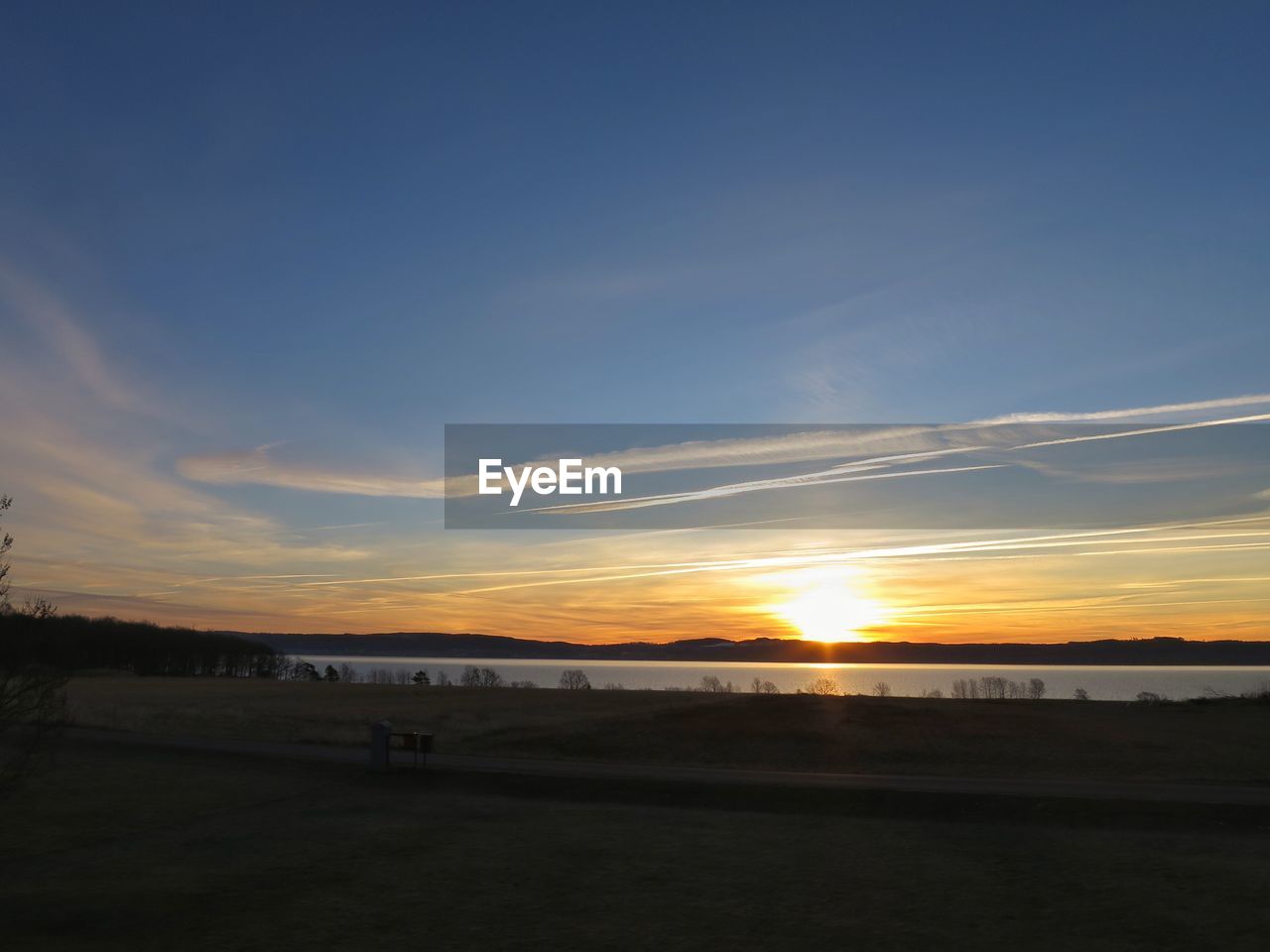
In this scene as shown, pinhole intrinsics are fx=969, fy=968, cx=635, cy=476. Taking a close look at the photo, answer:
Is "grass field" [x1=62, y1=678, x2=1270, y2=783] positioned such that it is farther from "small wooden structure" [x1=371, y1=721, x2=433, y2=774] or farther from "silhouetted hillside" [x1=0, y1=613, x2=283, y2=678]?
"silhouetted hillside" [x1=0, y1=613, x2=283, y2=678]

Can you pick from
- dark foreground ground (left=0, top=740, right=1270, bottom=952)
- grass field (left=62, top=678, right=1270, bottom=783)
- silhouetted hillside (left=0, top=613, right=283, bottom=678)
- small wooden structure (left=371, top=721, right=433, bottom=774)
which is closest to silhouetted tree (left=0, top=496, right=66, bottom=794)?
dark foreground ground (left=0, top=740, right=1270, bottom=952)

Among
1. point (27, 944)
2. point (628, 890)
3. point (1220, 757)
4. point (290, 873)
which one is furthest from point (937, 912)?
point (1220, 757)

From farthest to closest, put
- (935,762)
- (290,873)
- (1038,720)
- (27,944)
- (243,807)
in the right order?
(1038,720) → (935,762) → (243,807) → (290,873) → (27,944)

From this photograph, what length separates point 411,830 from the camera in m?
17.1

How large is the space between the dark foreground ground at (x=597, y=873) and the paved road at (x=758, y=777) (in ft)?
4.66

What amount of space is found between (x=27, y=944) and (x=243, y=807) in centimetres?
908

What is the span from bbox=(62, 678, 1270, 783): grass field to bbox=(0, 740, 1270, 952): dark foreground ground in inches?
366

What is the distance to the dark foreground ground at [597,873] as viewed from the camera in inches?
430

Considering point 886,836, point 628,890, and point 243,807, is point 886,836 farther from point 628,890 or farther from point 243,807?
point 243,807

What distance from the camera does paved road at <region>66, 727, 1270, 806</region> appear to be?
19.5 metres

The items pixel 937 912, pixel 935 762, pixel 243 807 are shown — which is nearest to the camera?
pixel 937 912

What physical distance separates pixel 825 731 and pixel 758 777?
13.0 m

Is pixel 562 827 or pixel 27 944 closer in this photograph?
pixel 27 944

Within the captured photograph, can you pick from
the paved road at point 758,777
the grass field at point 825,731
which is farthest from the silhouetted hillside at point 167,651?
the paved road at point 758,777
